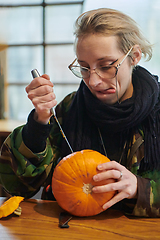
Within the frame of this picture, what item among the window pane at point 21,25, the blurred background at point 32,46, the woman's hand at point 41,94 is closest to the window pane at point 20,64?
the blurred background at point 32,46

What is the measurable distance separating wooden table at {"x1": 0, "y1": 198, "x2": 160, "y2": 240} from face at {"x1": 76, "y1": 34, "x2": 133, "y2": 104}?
1.66 feet

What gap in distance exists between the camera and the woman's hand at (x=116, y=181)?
0.76 m

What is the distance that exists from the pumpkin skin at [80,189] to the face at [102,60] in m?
0.37

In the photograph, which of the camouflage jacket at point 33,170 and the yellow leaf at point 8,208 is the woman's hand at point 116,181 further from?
the yellow leaf at point 8,208

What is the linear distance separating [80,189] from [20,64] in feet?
12.1

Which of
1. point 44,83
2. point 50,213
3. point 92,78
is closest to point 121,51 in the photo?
point 92,78

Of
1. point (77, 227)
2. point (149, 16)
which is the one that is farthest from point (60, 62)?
point (77, 227)

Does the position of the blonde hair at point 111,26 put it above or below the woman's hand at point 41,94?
above

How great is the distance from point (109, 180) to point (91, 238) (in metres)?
→ 0.19

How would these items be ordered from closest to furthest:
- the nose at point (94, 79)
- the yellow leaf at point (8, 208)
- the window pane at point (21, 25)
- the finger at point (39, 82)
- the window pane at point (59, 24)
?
1. the yellow leaf at point (8, 208)
2. the finger at point (39, 82)
3. the nose at point (94, 79)
4. the window pane at point (59, 24)
5. the window pane at point (21, 25)

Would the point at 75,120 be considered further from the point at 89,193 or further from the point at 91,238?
the point at 91,238

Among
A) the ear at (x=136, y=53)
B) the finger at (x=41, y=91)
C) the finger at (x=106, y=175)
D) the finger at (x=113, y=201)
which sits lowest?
the finger at (x=113, y=201)

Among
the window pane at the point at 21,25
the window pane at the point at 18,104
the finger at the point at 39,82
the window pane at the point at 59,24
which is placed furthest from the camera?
the window pane at the point at 18,104

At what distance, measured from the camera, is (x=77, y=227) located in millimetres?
718
